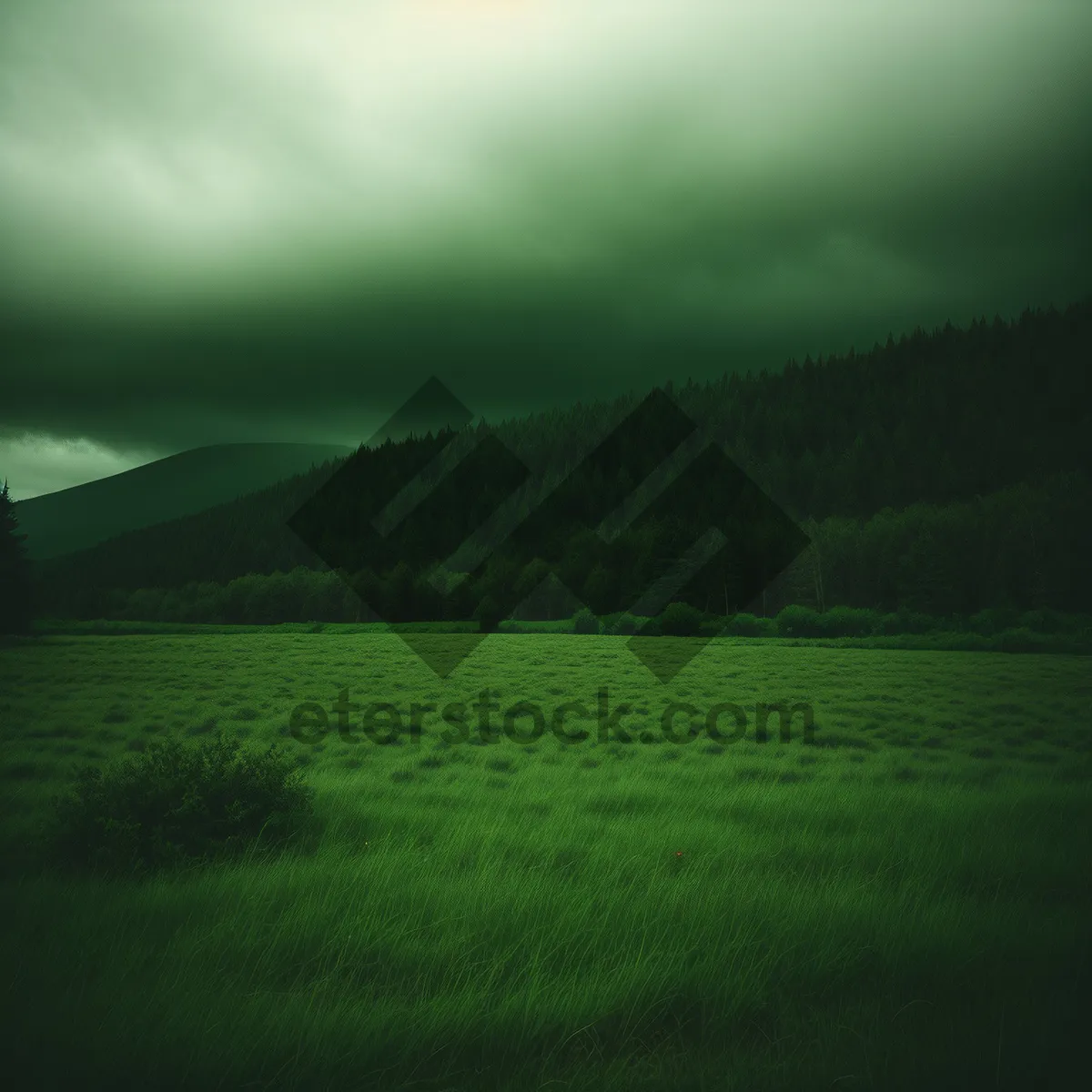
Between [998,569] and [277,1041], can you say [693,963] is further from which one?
[998,569]

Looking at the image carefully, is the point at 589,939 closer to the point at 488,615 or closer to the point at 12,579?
the point at 12,579

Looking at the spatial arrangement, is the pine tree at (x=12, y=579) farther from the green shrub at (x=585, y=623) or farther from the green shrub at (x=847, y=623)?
the green shrub at (x=847, y=623)

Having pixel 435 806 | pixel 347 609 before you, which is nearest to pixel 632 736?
pixel 435 806

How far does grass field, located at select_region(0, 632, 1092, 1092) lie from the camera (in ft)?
11.3

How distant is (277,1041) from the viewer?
11.4ft

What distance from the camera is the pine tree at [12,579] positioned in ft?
105

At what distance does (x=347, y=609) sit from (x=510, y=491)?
4670 cm

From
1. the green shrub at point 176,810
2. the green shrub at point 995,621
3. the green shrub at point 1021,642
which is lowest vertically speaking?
the green shrub at point 1021,642

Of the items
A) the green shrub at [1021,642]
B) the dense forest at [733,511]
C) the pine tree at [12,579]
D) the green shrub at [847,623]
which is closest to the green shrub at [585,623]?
the dense forest at [733,511]

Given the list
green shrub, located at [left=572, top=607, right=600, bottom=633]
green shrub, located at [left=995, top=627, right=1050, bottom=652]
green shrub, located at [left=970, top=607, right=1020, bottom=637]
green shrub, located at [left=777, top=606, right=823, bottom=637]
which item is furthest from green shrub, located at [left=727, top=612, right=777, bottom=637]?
green shrub, located at [left=995, top=627, right=1050, bottom=652]

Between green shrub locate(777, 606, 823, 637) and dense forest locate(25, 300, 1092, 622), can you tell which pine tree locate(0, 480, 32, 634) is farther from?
green shrub locate(777, 606, 823, 637)

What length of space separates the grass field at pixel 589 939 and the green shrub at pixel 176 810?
0.43m

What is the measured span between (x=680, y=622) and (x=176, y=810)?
51.6 m

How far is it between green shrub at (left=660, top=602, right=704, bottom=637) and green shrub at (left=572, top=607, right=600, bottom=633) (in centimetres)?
930
